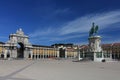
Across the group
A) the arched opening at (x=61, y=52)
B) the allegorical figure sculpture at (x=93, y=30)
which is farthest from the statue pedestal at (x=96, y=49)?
the arched opening at (x=61, y=52)

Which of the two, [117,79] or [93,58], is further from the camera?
[93,58]

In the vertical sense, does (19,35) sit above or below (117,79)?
above

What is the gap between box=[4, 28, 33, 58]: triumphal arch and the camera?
114m

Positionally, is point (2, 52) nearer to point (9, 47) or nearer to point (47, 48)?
point (9, 47)

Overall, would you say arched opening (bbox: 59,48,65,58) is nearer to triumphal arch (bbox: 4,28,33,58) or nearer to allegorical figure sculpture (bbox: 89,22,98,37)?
triumphal arch (bbox: 4,28,33,58)

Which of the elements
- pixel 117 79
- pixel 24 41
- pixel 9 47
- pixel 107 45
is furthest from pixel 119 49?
pixel 117 79

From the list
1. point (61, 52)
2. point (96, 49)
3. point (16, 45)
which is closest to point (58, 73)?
point (96, 49)

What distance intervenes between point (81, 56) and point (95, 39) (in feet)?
30.2

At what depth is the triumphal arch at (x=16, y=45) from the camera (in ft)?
375

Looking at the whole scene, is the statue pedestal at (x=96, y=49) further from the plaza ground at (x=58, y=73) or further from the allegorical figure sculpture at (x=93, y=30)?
the plaza ground at (x=58, y=73)

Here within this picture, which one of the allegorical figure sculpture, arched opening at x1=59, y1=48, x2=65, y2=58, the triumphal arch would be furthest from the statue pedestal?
arched opening at x1=59, y1=48, x2=65, y2=58

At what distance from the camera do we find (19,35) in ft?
388

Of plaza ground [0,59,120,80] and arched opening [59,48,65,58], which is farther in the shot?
arched opening [59,48,65,58]

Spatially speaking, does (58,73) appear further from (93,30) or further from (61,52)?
(61,52)
